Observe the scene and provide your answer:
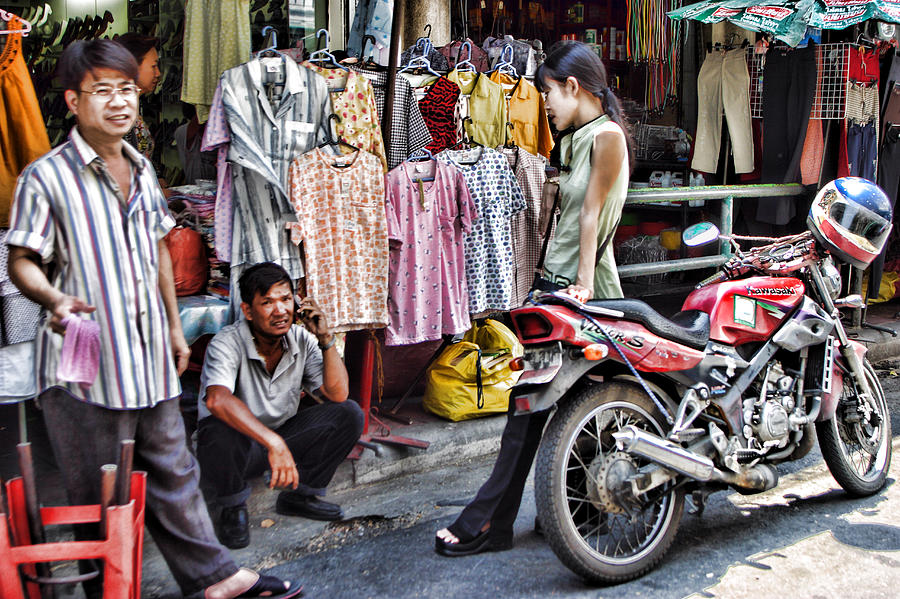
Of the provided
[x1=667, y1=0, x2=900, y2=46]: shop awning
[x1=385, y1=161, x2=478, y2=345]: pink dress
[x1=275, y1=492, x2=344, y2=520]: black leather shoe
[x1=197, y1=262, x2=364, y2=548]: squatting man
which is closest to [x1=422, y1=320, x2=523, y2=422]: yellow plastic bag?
[x1=385, y1=161, x2=478, y2=345]: pink dress

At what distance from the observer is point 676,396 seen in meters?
3.73

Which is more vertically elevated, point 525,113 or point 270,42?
point 270,42

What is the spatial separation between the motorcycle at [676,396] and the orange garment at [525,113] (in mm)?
1854

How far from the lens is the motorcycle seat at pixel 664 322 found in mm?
3525

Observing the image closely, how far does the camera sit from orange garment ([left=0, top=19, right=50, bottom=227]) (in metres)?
3.80

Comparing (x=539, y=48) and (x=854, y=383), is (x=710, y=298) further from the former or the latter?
(x=539, y=48)

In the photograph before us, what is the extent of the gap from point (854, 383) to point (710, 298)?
103cm

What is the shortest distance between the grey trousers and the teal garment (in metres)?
1.72

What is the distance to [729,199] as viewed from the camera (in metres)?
6.19

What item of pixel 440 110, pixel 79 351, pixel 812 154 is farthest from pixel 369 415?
pixel 812 154

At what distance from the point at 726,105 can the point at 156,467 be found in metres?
6.15

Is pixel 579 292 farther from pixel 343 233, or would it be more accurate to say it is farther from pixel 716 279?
pixel 343 233

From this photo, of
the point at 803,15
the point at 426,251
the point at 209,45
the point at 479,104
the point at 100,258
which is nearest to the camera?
the point at 100,258

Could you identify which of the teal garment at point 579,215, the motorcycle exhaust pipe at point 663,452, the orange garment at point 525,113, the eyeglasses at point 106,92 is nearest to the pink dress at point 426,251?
the orange garment at point 525,113
